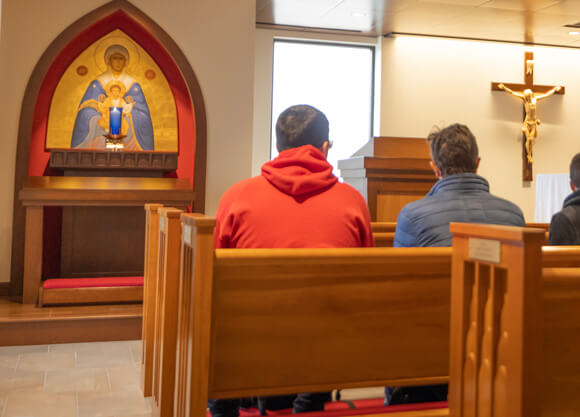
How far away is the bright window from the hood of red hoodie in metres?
5.20

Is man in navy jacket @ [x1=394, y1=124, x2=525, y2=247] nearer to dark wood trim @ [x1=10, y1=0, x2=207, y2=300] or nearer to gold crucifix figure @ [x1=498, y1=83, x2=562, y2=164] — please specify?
dark wood trim @ [x1=10, y1=0, x2=207, y2=300]

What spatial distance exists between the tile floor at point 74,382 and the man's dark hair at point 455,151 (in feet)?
4.42

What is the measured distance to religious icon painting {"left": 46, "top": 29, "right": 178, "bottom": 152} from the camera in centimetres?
505

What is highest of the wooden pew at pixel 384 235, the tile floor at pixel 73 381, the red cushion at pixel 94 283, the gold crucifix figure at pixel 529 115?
the gold crucifix figure at pixel 529 115

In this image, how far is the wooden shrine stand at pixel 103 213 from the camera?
14.0 ft

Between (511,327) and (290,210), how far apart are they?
0.89 meters

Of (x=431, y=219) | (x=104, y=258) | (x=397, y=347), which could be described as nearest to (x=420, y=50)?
(x=104, y=258)

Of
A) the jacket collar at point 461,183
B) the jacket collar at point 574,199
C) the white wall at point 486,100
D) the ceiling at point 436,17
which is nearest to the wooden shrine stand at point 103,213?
the ceiling at point 436,17

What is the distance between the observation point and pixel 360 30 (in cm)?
688

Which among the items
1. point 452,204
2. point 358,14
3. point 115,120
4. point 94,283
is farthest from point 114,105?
point 452,204

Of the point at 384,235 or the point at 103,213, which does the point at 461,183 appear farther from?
the point at 103,213

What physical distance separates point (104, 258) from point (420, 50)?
14.6ft

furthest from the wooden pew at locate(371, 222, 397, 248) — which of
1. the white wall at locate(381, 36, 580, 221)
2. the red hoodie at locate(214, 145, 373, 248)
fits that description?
the white wall at locate(381, 36, 580, 221)

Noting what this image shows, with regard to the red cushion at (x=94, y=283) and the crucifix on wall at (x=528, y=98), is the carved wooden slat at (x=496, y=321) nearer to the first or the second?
the red cushion at (x=94, y=283)
